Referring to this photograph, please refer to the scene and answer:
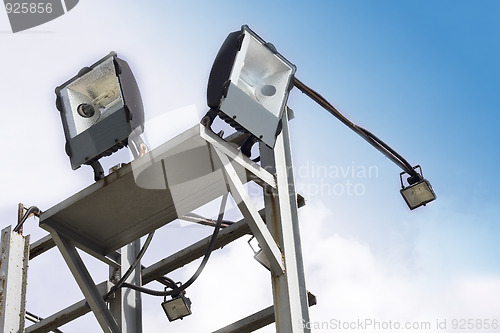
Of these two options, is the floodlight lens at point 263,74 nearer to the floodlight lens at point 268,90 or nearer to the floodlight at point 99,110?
the floodlight lens at point 268,90

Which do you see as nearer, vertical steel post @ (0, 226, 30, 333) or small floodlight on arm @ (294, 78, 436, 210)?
vertical steel post @ (0, 226, 30, 333)

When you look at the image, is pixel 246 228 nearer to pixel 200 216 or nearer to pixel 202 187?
pixel 200 216

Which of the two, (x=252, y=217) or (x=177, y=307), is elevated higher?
(x=177, y=307)

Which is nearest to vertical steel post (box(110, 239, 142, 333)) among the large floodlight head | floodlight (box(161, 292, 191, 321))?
floodlight (box(161, 292, 191, 321))

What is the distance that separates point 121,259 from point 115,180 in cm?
165

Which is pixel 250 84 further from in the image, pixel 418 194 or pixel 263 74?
pixel 418 194

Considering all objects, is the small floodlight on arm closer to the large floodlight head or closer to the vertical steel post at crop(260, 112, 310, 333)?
the vertical steel post at crop(260, 112, 310, 333)

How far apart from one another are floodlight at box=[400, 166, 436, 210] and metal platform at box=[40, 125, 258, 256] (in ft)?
5.10

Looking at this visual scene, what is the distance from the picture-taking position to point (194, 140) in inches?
203

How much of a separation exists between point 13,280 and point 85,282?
1.99 ft

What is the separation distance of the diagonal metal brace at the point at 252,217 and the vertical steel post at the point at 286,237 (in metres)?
0.07

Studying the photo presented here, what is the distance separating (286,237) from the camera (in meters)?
5.62

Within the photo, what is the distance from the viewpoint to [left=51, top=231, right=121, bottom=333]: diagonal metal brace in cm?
595

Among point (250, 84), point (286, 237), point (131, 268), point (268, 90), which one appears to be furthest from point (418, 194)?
point (131, 268)
